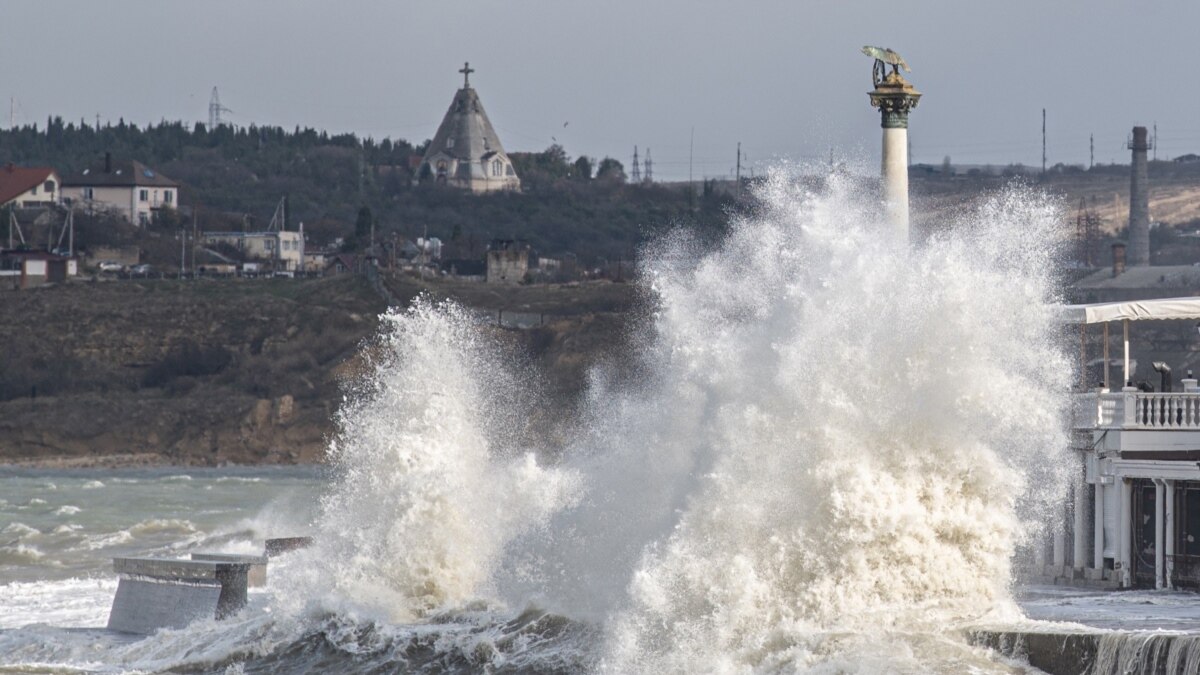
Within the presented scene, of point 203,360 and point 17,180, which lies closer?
point 203,360

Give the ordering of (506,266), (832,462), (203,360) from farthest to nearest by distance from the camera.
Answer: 1. (506,266)
2. (203,360)
3. (832,462)

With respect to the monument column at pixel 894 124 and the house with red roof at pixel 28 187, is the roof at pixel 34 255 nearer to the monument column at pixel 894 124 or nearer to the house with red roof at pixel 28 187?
the house with red roof at pixel 28 187

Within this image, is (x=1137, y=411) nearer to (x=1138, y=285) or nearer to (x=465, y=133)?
(x=1138, y=285)

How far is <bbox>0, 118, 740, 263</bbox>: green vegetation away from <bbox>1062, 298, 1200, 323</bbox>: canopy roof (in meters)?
92.4

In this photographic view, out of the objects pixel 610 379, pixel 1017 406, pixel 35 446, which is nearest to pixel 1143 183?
pixel 610 379

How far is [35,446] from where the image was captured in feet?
259

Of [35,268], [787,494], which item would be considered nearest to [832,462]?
[787,494]

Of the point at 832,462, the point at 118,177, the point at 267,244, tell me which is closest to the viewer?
the point at 832,462

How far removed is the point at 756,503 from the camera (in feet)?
62.4

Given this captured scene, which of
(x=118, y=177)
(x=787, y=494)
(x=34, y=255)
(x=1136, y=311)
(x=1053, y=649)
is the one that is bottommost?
(x=1053, y=649)

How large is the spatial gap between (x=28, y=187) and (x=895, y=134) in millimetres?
109967

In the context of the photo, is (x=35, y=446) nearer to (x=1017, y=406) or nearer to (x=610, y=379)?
(x=610, y=379)

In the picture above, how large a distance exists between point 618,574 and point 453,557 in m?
4.97

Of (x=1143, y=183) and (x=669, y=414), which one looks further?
(x=1143, y=183)
